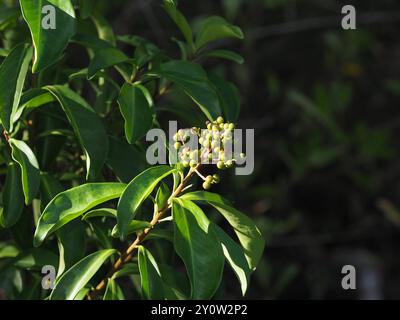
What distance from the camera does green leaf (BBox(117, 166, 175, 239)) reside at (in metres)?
1.08

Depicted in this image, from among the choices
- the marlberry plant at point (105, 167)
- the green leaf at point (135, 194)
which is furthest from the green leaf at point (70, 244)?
the green leaf at point (135, 194)

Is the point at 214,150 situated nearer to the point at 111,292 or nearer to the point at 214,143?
the point at 214,143

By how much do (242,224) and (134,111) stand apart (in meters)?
0.26

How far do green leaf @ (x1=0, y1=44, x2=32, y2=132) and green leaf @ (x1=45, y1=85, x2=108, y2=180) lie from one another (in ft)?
0.17

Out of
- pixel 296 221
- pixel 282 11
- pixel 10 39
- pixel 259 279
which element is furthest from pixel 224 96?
pixel 282 11

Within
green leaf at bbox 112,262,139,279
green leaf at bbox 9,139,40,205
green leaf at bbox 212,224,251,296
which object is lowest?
green leaf at bbox 112,262,139,279

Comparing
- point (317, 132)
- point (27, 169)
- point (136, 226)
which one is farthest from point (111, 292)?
point (317, 132)

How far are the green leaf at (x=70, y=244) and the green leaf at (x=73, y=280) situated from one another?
2.6 inches

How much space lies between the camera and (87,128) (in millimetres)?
1224

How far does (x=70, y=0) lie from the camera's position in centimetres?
118

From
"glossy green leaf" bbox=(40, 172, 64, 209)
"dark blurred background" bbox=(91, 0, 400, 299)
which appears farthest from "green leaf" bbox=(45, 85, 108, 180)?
"dark blurred background" bbox=(91, 0, 400, 299)

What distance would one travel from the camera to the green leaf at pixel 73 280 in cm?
119

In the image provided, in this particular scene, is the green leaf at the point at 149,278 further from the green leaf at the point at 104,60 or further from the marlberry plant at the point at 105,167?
the green leaf at the point at 104,60

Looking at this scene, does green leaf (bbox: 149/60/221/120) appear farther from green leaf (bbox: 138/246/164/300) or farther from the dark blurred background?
the dark blurred background
